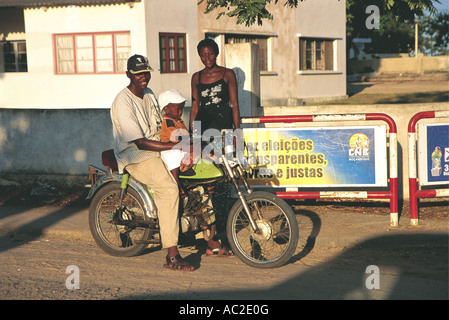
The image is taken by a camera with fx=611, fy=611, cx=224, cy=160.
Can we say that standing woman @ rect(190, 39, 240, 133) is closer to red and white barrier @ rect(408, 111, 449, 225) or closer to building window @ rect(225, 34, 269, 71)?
red and white barrier @ rect(408, 111, 449, 225)

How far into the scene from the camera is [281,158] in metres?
7.46

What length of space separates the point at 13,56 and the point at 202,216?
2124cm

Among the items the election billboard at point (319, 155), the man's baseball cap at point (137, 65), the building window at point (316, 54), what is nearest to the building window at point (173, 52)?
the building window at point (316, 54)

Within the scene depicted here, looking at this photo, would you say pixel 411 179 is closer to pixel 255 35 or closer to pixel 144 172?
pixel 144 172

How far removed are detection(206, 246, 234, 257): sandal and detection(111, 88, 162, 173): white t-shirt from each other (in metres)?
1.12

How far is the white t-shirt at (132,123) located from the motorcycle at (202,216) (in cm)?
26

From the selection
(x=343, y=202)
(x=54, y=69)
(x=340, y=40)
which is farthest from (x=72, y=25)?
(x=343, y=202)

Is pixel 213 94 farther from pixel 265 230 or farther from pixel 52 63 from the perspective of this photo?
pixel 52 63

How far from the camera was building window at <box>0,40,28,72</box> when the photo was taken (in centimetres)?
2461

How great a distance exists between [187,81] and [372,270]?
17061mm

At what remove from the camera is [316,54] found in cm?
2708

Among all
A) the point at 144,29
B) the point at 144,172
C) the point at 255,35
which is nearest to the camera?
the point at 144,172

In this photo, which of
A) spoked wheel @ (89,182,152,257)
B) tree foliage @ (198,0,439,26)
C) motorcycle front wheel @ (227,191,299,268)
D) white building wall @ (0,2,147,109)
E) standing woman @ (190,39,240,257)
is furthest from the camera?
white building wall @ (0,2,147,109)

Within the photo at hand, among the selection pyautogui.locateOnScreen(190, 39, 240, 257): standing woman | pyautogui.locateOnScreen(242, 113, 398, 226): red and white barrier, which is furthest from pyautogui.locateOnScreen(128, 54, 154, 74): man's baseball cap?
pyautogui.locateOnScreen(242, 113, 398, 226): red and white barrier
